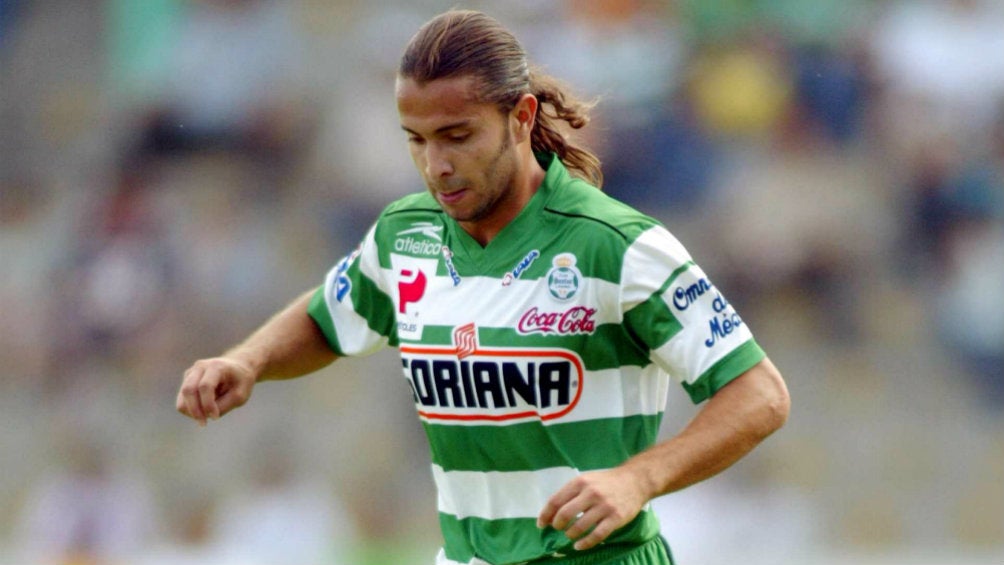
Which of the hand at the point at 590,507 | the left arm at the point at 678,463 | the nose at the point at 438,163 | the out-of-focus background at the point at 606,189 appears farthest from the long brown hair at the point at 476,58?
the out-of-focus background at the point at 606,189

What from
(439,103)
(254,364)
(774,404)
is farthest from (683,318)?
(254,364)

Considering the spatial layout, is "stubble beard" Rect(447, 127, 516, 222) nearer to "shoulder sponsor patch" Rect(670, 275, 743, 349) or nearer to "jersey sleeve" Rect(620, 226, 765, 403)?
"jersey sleeve" Rect(620, 226, 765, 403)

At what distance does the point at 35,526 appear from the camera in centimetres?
1130

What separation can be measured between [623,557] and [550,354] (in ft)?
1.99

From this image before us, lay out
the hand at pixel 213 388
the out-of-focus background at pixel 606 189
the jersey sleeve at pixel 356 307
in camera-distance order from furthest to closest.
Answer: the out-of-focus background at pixel 606 189 < the jersey sleeve at pixel 356 307 < the hand at pixel 213 388

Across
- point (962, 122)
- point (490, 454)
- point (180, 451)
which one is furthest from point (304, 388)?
point (490, 454)

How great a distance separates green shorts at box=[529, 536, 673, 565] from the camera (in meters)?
4.59

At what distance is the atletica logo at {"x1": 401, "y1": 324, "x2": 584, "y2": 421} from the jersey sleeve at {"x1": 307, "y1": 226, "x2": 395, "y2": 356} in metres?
0.55

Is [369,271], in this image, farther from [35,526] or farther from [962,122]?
[962,122]

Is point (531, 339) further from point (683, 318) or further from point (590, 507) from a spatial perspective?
point (590, 507)

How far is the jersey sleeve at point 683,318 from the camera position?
4.41 meters

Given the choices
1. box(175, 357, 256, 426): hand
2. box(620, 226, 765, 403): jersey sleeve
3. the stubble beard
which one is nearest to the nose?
the stubble beard

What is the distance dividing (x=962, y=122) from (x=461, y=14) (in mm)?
8508

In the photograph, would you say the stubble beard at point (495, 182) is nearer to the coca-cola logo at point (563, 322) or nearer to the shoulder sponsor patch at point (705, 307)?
the coca-cola logo at point (563, 322)
